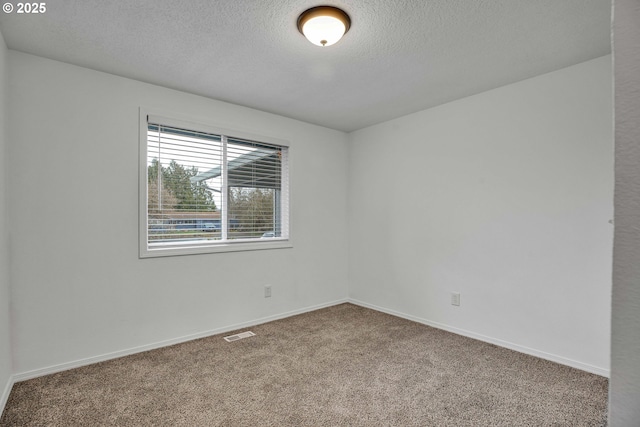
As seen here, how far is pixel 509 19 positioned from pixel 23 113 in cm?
339

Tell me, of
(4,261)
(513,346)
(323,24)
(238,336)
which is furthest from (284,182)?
(513,346)

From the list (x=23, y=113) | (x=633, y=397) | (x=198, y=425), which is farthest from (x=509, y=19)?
(x=23, y=113)

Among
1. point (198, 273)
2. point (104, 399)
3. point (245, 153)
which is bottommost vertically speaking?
point (104, 399)

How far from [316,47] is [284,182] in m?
1.91

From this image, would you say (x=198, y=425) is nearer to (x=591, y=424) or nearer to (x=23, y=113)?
(x=591, y=424)

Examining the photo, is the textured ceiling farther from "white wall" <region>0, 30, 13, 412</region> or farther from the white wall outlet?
the white wall outlet

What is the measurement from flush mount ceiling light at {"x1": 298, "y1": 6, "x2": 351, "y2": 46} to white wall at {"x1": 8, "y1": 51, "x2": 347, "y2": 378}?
A: 1671 mm

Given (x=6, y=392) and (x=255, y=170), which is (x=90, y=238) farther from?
(x=255, y=170)

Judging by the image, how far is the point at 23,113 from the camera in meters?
2.44

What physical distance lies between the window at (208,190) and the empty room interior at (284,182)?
0.8 inches

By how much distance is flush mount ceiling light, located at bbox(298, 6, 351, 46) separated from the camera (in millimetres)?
1938

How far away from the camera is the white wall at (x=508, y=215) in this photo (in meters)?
2.57

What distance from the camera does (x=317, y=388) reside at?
2.31 m

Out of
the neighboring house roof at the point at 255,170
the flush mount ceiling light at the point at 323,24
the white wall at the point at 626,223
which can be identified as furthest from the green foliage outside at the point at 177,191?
the white wall at the point at 626,223
